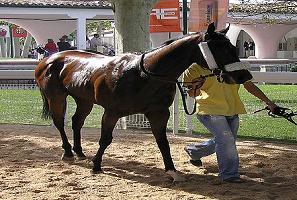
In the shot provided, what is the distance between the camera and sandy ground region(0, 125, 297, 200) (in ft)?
16.3

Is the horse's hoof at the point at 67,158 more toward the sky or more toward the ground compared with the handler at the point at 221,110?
more toward the ground

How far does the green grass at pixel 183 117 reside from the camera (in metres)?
9.35

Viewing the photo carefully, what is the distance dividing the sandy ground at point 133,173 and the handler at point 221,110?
0.22 metres

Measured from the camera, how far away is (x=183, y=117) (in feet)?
33.2

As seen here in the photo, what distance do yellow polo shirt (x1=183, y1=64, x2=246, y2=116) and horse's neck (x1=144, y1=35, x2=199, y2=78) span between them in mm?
253

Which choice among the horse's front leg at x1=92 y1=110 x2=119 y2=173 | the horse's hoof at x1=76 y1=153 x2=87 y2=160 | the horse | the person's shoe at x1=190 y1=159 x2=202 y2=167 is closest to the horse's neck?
the horse

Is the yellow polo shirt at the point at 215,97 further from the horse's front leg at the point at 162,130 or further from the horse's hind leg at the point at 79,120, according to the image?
the horse's hind leg at the point at 79,120

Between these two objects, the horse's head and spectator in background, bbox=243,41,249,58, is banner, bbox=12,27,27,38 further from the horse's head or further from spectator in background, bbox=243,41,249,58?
the horse's head

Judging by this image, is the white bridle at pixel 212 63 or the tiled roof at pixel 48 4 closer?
the white bridle at pixel 212 63

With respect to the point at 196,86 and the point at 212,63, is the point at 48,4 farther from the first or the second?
the point at 212,63

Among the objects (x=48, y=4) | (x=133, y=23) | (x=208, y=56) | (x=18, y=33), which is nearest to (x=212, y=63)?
(x=208, y=56)

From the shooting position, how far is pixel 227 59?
478cm

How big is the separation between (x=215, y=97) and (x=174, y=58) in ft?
1.82

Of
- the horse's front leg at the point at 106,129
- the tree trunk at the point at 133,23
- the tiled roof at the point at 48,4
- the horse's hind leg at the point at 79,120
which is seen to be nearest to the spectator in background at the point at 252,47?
the tiled roof at the point at 48,4
